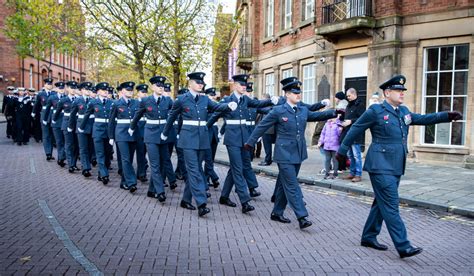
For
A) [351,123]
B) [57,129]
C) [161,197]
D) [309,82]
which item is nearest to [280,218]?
[161,197]

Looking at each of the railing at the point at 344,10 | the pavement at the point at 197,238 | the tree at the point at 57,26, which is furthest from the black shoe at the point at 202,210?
the tree at the point at 57,26

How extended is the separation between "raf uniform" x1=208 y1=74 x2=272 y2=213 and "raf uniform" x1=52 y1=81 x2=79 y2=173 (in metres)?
5.05

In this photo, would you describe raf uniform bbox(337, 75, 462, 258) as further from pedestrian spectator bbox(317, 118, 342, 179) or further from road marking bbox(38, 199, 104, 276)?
pedestrian spectator bbox(317, 118, 342, 179)

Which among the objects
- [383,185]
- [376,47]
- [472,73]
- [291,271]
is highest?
[376,47]

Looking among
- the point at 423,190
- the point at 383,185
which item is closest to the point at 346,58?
the point at 423,190

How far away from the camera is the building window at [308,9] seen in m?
19.2

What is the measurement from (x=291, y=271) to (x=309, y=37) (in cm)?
1545

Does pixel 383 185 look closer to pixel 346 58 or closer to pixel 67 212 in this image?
pixel 67 212

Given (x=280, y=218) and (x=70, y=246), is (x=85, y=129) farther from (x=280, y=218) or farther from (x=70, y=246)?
(x=280, y=218)

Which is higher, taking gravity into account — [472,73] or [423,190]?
[472,73]

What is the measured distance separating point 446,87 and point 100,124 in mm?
9904

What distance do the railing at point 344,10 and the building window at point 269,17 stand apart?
6623 mm

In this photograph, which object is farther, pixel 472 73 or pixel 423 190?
pixel 472 73

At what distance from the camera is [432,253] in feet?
18.2
